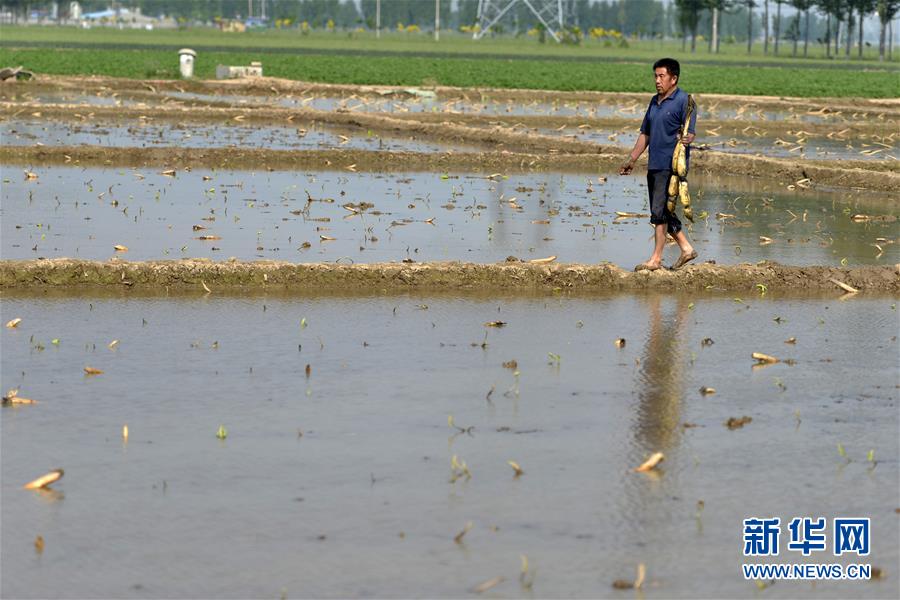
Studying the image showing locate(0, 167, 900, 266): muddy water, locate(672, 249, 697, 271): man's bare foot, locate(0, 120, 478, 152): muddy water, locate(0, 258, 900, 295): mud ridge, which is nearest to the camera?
locate(0, 258, 900, 295): mud ridge

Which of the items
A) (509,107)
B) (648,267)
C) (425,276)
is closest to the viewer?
(425,276)

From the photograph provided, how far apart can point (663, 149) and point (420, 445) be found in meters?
5.21

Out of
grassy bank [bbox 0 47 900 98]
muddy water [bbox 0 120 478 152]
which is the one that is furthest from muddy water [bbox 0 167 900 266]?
grassy bank [bbox 0 47 900 98]

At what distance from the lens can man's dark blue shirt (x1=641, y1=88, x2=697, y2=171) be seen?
11.1 meters

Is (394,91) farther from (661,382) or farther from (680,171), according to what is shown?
(661,382)

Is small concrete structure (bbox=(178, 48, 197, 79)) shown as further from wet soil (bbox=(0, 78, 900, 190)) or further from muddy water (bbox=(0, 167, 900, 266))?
muddy water (bbox=(0, 167, 900, 266))

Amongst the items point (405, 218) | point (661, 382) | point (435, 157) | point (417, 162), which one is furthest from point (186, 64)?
Result: point (661, 382)

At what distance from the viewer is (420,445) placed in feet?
22.2

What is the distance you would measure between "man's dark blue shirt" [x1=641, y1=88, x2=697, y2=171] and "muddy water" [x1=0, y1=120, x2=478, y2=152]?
1213cm

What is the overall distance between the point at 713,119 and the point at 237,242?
22.4 meters

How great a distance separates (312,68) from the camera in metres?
48.4

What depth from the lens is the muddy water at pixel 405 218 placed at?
40.9 ft

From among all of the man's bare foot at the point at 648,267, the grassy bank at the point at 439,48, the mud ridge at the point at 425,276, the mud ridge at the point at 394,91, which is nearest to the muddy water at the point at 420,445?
the mud ridge at the point at 425,276

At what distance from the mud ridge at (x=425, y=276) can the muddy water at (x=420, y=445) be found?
467mm
